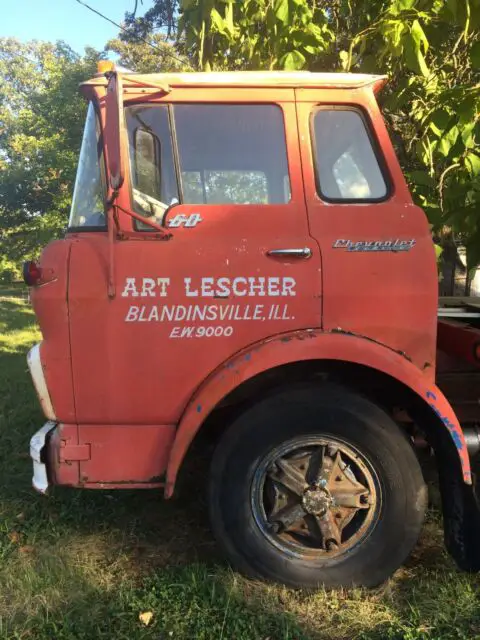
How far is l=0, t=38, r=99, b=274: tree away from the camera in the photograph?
18.8 metres

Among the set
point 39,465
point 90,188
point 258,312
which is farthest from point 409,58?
point 39,465

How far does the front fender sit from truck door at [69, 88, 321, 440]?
0.22ft

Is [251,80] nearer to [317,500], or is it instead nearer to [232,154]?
[232,154]

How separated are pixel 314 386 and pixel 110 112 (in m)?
1.51

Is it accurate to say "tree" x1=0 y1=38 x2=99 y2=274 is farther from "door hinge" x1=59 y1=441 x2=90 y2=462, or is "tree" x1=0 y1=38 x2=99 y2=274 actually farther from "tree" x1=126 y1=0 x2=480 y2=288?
"door hinge" x1=59 y1=441 x2=90 y2=462

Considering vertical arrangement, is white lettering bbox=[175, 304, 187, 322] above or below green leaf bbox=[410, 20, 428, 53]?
below

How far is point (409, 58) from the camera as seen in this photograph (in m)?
3.04

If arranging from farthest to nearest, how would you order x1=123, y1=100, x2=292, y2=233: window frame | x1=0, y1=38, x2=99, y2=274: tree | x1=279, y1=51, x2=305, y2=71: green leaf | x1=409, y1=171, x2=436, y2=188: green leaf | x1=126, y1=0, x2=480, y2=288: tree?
1. x1=0, y1=38, x2=99, y2=274: tree
2. x1=279, y1=51, x2=305, y2=71: green leaf
3. x1=409, y1=171, x2=436, y2=188: green leaf
4. x1=126, y1=0, x2=480, y2=288: tree
5. x1=123, y1=100, x2=292, y2=233: window frame

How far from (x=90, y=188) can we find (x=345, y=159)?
4.13 feet

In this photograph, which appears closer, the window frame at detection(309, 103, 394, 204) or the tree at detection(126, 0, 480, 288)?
the window frame at detection(309, 103, 394, 204)

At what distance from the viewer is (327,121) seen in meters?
2.45

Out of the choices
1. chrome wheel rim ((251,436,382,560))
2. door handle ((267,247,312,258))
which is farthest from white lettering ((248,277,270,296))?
chrome wheel rim ((251,436,382,560))

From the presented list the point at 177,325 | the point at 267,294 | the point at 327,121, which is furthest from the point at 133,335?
the point at 327,121

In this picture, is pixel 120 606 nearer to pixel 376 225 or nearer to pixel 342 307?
pixel 342 307
